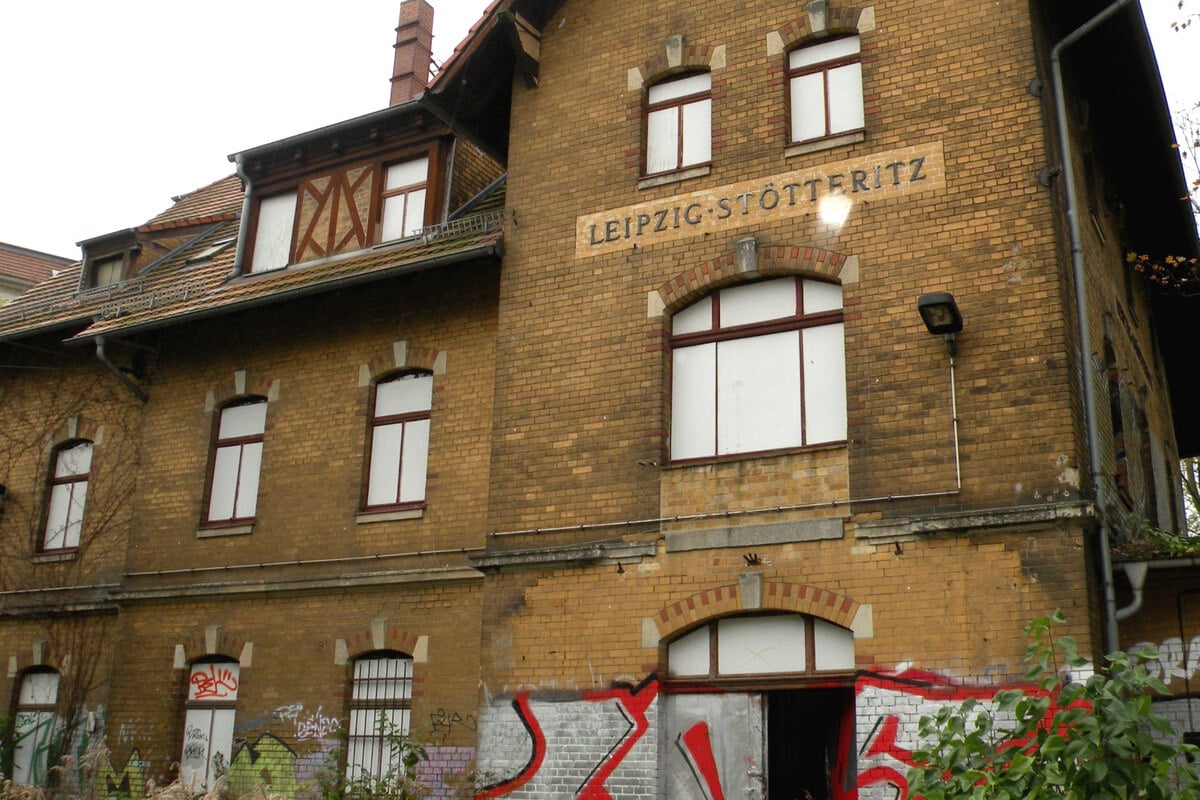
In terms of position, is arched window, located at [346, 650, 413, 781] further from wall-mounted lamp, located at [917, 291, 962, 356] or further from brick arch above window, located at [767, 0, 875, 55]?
brick arch above window, located at [767, 0, 875, 55]

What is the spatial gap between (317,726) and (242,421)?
430cm

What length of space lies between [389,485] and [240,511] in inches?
92.0

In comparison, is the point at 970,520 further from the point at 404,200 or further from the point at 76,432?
the point at 76,432

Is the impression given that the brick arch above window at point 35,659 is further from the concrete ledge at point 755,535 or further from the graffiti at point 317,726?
the concrete ledge at point 755,535

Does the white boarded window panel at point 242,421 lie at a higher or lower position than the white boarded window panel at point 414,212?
lower

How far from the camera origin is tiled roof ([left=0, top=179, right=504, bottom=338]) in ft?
48.8

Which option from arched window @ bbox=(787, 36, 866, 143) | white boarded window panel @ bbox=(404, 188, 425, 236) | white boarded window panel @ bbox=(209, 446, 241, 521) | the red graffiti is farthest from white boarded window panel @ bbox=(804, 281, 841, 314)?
white boarded window panel @ bbox=(209, 446, 241, 521)

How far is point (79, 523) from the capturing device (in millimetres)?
17844

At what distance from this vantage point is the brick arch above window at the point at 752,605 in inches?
425

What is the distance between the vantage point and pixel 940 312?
411 inches

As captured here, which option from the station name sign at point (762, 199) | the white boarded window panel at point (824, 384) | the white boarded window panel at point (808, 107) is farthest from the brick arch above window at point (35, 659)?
the white boarded window panel at point (808, 107)

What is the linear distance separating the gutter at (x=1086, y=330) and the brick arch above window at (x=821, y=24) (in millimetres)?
1824

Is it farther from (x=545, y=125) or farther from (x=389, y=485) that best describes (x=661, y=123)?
(x=389, y=485)

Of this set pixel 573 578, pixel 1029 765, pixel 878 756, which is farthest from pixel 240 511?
pixel 1029 765
